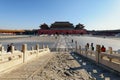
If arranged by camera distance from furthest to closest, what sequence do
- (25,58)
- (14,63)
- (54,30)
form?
(54,30), (25,58), (14,63)

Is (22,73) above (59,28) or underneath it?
underneath

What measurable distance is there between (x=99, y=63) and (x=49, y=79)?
6890 mm

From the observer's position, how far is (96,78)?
11.2m

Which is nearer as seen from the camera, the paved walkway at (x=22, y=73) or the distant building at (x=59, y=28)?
the paved walkway at (x=22, y=73)

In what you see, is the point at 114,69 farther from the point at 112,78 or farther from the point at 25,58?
the point at 25,58

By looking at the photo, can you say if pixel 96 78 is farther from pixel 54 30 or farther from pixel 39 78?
pixel 54 30

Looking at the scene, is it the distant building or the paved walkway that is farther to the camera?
the distant building

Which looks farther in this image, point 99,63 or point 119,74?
point 99,63

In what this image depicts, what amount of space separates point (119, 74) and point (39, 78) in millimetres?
4098

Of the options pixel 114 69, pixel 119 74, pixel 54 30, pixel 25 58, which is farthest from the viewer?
pixel 54 30

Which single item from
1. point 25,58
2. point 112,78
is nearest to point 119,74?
point 112,78

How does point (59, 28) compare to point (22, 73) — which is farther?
point (59, 28)

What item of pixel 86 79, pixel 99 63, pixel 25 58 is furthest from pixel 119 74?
pixel 25 58

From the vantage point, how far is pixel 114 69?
42.7 ft
